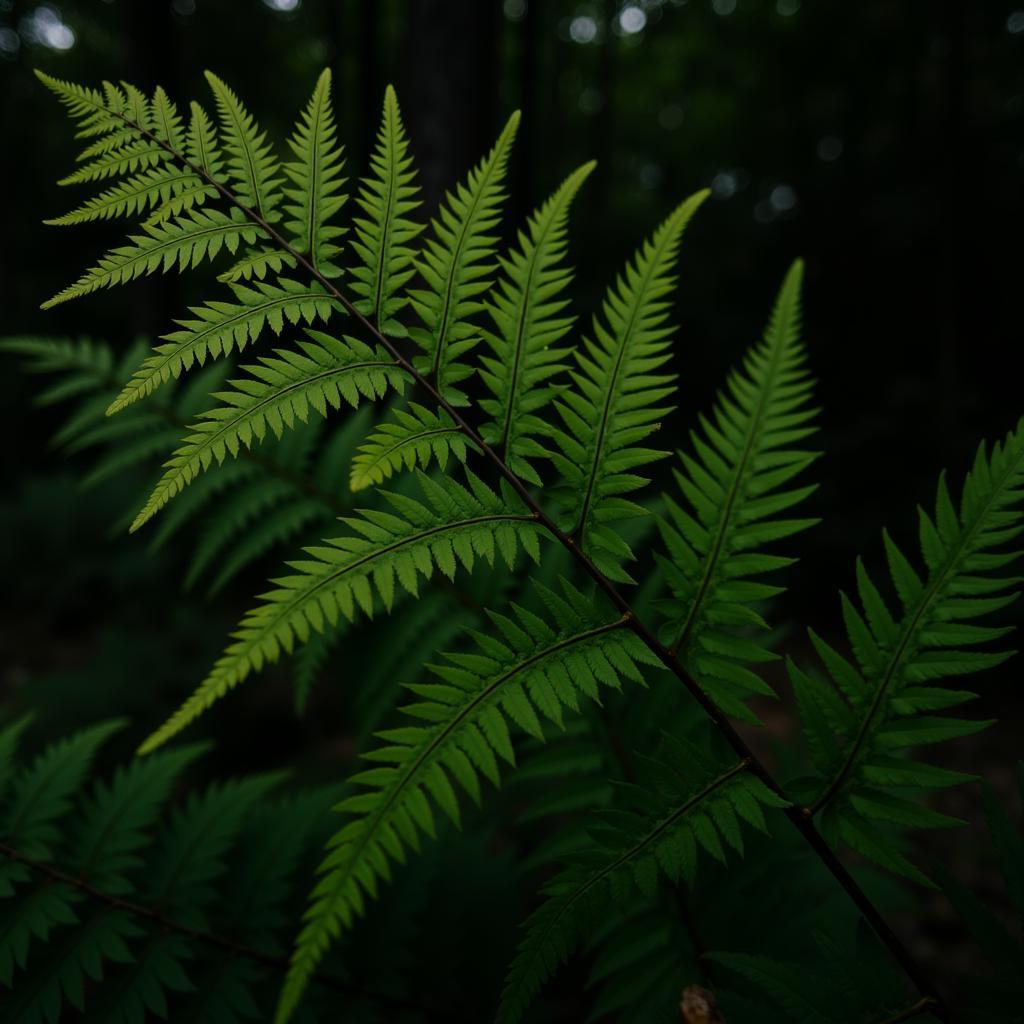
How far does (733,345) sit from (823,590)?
2.70 m

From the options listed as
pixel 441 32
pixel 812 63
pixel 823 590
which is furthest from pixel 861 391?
pixel 441 32

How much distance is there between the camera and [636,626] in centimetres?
87

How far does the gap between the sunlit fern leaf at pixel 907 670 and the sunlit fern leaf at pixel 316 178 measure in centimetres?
81

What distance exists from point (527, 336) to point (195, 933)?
1.20 meters

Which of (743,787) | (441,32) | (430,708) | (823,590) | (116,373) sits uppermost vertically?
(441,32)

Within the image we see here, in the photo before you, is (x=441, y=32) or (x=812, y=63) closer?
(x=441, y=32)

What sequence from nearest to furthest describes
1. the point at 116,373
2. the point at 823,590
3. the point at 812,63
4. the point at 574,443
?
the point at 574,443 → the point at 116,373 → the point at 823,590 → the point at 812,63

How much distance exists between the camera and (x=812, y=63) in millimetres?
8875

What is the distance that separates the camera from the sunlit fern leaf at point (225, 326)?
0.79 metres

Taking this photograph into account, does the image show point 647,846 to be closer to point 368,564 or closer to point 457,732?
point 457,732

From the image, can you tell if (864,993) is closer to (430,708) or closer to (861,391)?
(430,708)

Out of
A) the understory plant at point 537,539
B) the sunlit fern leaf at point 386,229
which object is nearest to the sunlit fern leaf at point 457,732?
the understory plant at point 537,539

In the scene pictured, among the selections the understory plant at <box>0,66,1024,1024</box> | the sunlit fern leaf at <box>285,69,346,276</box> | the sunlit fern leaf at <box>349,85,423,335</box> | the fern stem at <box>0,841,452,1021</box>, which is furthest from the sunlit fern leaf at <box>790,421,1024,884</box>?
the fern stem at <box>0,841,452,1021</box>

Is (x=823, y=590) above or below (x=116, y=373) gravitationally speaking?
below
